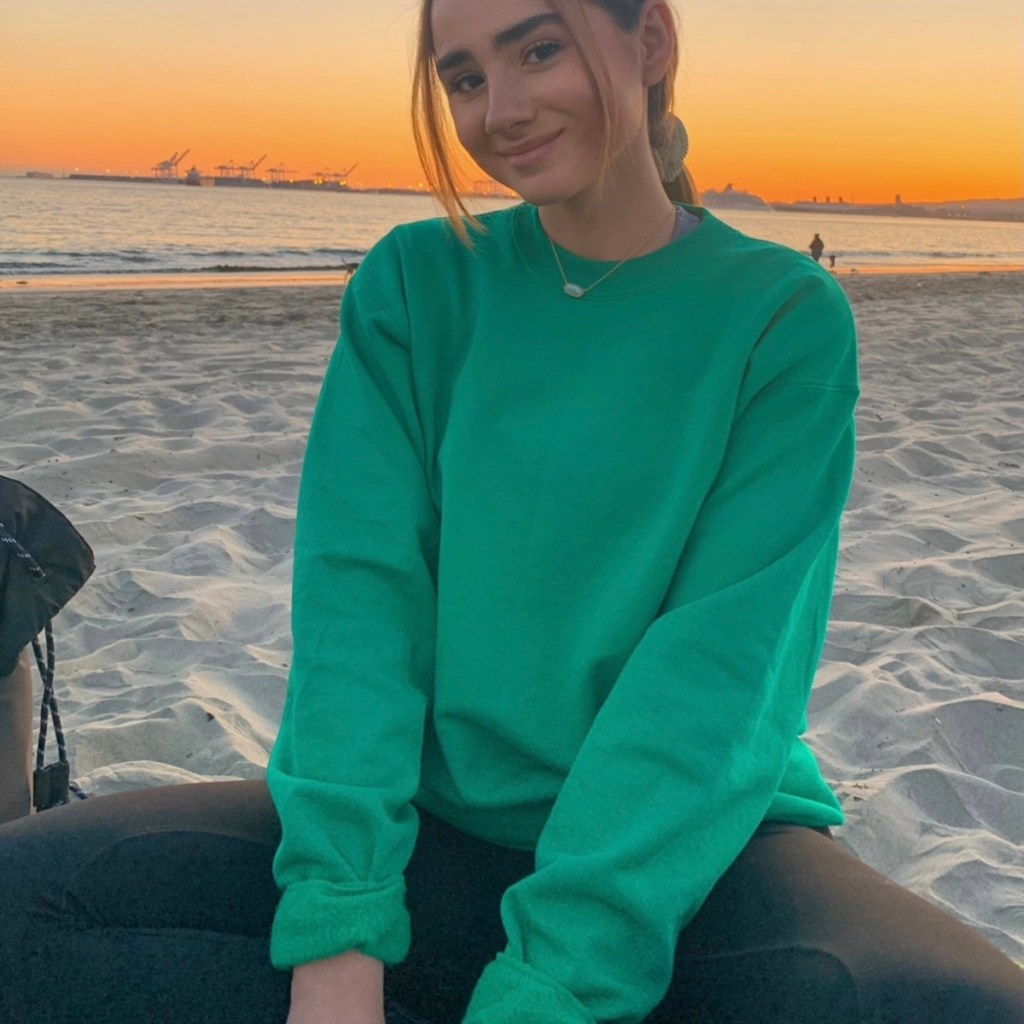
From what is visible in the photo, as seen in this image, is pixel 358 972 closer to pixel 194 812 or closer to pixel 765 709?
pixel 194 812

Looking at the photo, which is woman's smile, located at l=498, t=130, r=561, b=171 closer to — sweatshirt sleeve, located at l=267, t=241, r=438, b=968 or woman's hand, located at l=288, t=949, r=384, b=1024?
sweatshirt sleeve, located at l=267, t=241, r=438, b=968

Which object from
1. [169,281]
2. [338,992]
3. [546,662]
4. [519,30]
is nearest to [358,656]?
[546,662]

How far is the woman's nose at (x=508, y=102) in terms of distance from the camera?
1.36 m

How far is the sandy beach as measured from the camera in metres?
2.19

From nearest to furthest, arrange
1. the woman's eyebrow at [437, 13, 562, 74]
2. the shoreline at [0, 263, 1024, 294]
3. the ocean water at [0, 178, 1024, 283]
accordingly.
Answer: the woman's eyebrow at [437, 13, 562, 74] → the shoreline at [0, 263, 1024, 294] → the ocean water at [0, 178, 1024, 283]

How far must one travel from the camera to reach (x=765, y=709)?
1232 millimetres

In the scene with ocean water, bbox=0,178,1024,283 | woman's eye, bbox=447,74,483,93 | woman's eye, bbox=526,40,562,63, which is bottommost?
ocean water, bbox=0,178,1024,283

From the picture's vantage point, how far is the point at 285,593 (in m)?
Answer: 3.09

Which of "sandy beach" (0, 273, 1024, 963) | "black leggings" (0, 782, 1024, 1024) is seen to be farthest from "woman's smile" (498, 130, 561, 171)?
"sandy beach" (0, 273, 1024, 963)

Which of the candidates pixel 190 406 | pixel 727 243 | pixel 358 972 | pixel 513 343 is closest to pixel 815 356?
pixel 727 243

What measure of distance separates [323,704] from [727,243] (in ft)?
2.50

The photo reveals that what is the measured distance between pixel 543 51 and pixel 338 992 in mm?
1057

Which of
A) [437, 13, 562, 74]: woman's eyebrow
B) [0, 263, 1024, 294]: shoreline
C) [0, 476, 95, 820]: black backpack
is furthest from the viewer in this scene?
[0, 263, 1024, 294]: shoreline

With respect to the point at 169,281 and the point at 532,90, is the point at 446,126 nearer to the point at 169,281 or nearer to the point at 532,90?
the point at 532,90
